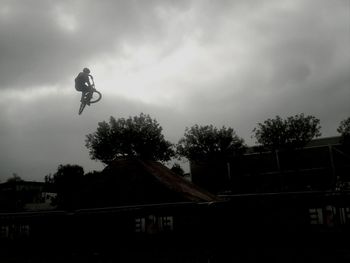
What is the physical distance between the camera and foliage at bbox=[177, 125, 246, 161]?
1827 inches

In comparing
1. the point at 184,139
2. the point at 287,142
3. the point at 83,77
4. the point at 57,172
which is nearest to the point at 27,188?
the point at 57,172

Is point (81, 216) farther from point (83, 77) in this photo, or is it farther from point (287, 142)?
point (287, 142)

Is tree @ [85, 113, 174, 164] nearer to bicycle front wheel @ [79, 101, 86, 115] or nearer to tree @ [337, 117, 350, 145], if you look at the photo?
tree @ [337, 117, 350, 145]

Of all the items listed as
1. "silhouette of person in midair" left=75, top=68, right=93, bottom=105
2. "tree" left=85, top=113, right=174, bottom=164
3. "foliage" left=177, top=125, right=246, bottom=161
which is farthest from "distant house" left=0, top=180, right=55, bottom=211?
"silhouette of person in midair" left=75, top=68, right=93, bottom=105

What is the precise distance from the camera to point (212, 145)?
46.8 meters

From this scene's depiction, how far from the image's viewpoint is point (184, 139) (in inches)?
1935

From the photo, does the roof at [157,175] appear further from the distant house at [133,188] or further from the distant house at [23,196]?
the distant house at [23,196]

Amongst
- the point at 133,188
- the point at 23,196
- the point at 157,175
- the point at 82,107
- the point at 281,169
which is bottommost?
the point at 23,196

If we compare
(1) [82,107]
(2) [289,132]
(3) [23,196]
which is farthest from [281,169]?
(1) [82,107]

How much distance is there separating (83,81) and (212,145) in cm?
3808

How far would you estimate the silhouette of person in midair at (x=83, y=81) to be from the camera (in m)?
9.62

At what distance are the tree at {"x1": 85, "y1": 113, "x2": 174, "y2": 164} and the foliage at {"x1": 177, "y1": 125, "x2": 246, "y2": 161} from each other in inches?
175

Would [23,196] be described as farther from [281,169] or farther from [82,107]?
[82,107]

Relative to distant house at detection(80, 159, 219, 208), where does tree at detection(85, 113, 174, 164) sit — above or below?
above
